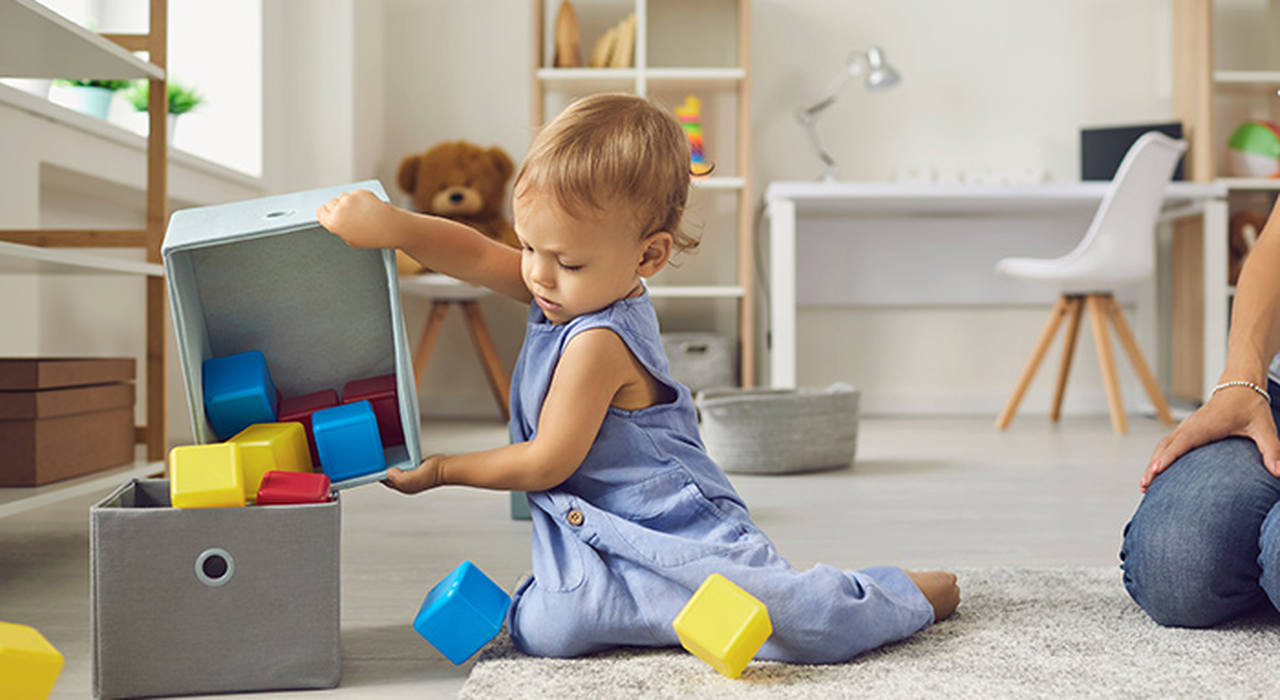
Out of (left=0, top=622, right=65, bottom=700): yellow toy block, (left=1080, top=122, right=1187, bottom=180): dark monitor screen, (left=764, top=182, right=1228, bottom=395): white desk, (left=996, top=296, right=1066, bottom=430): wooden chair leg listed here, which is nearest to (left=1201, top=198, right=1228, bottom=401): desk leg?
(left=764, top=182, right=1228, bottom=395): white desk

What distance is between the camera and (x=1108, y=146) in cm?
329

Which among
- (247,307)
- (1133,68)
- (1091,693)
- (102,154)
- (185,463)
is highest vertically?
(1133,68)

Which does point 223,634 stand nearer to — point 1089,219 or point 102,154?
point 102,154

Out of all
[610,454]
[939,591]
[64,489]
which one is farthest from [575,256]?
[64,489]

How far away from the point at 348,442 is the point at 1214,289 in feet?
9.20

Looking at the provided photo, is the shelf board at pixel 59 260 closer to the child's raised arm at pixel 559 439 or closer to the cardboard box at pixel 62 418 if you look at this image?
the cardboard box at pixel 62 418

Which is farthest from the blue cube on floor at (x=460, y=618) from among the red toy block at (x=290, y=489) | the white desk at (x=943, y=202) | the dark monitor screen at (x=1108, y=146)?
the dark monitor screen at (x=1108, y=146)

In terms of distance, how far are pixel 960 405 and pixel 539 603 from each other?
2.84 metres

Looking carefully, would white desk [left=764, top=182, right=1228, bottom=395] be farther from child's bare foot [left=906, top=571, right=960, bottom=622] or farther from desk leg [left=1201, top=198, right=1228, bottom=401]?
child's bare foot [left=906, top=571, right=960, bottom=622]

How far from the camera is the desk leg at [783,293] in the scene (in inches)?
115

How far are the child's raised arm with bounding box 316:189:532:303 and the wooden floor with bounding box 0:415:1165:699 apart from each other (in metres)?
0.35

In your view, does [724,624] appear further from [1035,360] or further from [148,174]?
[1035,360]

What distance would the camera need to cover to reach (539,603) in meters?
0.89

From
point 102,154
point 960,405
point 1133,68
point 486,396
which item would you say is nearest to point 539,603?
point 102,154
